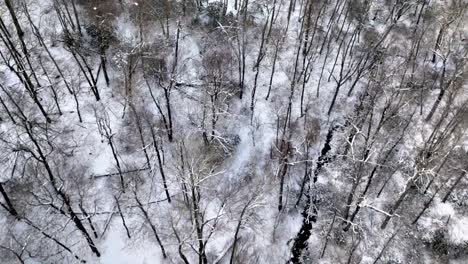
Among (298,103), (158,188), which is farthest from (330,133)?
(158,188)

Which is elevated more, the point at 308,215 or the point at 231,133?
the point at 231,133

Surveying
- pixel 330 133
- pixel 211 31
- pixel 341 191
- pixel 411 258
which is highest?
pixel 211 31

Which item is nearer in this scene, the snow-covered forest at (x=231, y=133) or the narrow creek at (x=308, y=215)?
the snow-covered forest at (x=231, y=133)

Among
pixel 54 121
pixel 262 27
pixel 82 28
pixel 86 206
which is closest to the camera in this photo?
pixel 86 206

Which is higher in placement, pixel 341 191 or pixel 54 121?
pixel 54 121

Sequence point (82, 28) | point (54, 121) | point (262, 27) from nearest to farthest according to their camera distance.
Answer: point (54, 121)
point (82, 28)
point (262, 27)

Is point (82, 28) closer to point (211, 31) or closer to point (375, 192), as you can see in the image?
point (211, 31)

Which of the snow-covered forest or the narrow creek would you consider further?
the narrow creek

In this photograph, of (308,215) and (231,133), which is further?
(231,133)
